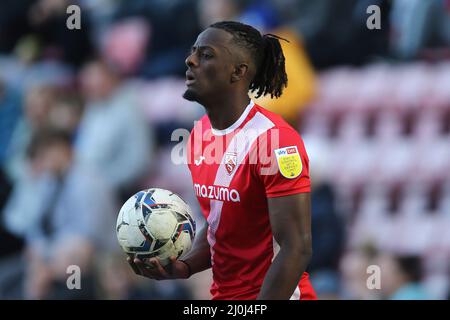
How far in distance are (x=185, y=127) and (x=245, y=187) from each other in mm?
4879

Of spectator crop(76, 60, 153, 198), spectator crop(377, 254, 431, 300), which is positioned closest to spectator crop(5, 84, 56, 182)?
spectator crop(76, 60, 153, 198)

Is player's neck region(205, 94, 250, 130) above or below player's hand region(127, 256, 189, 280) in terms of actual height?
above

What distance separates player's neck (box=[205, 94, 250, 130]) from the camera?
4566 mm

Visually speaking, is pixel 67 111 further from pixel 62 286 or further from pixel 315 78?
pixel 315 78

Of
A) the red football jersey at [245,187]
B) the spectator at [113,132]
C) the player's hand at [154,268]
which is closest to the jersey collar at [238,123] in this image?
the red football jersey at [245,187]

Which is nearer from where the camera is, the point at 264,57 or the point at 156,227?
the point at 156,227

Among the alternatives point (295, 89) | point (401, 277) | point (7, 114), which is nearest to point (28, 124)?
point (7, 114)

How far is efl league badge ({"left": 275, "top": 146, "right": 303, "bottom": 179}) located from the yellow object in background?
13.6 feet

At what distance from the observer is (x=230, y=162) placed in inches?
177

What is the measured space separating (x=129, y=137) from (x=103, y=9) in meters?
1.56

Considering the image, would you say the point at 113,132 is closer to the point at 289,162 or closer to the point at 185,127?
the point at 185,127

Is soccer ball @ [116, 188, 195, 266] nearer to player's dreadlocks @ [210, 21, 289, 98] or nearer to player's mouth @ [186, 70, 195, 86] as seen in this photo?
player's mouth @ [186, 70, 195, 86]

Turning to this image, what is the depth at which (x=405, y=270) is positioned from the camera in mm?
7980
